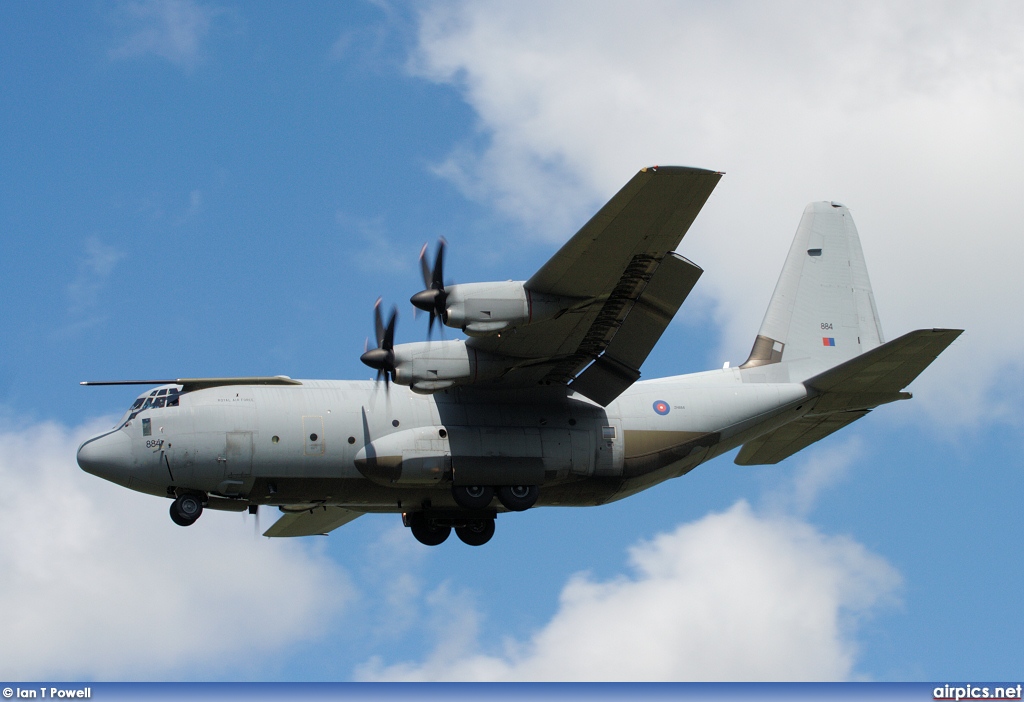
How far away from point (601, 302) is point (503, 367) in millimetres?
2405

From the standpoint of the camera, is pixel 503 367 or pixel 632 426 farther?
pixel 632 426

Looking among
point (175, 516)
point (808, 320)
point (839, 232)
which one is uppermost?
point (839, 232)

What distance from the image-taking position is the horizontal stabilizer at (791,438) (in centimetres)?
2780

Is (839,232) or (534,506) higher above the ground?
(839,232)

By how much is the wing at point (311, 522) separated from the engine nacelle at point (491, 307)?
Answer: 9121mm

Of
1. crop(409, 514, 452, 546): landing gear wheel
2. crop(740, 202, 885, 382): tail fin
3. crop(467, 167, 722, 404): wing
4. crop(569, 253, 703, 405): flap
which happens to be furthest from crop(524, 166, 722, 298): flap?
crop(740, 202, 885, 382): tail fin

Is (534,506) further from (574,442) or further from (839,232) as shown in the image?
(839,232)

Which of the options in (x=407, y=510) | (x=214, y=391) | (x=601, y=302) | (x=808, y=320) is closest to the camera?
(x=601, y=302)

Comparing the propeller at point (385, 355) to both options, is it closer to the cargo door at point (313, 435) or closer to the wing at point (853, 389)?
the cargo door at point (313, 435)

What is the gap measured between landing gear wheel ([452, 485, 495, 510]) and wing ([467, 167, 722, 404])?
7.01 feet

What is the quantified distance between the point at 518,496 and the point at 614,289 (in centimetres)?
483

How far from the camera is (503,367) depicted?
24.1m

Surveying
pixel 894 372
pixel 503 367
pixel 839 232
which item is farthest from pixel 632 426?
A: pixel 839 232

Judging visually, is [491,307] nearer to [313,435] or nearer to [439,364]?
[439,364]
